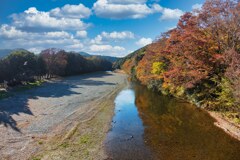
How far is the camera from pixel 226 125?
19781 mm

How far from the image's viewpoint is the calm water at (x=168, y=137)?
14633 millimetres

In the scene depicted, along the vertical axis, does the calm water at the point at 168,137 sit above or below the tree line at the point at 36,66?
below

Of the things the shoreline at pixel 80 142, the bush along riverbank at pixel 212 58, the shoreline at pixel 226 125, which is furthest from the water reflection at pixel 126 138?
the bush along riverbank at pixel 212 58

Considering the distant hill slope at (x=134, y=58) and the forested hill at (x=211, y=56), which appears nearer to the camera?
the forested hill at (x=211, y=56)

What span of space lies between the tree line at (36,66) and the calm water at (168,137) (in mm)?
37511

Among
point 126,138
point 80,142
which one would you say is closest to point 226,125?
point 126,138

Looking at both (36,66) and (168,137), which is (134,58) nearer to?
(36,66)

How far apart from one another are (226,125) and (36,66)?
61825 mm

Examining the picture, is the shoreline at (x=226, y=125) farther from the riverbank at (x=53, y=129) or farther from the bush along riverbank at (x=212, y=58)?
the riverbank at (x=53, y=129)

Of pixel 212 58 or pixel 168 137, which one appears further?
pixel 212 58

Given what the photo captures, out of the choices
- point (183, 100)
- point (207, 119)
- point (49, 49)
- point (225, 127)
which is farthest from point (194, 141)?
point (49, 49)

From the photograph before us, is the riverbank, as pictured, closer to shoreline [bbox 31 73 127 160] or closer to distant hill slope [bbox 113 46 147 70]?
shoreline [bbox 31 73 127 160]

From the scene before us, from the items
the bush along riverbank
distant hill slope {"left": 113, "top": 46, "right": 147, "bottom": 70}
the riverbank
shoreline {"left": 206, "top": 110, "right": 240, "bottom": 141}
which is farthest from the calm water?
distant hill slope {"left": 113, "top": 46, "right": 147, "bottom": 70}

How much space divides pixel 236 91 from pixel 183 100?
14511 millimetres
